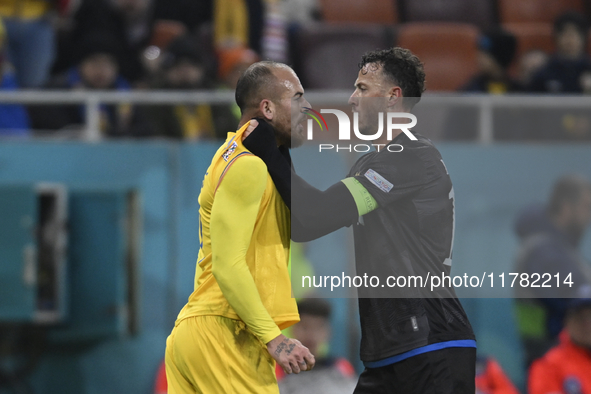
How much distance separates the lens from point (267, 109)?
10.8 ft

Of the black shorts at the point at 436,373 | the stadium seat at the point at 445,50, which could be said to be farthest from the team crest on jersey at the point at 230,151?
the stadium seat at the point at 445,50

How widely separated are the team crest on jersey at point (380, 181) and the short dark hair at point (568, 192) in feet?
11.1

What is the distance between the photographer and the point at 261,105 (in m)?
3.29

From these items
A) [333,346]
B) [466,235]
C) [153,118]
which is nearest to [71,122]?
[153,118]

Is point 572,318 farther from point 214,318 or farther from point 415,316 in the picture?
point 214,318

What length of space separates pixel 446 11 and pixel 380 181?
6.59 meters

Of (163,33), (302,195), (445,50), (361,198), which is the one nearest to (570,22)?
(445,50)

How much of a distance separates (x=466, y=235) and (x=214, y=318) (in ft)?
11.9

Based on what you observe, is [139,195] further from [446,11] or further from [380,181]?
[446,11]

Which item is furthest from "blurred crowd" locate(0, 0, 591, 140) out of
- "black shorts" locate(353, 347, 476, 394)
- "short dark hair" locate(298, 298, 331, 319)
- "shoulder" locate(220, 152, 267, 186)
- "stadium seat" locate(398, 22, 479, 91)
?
"black shorts" locate(353, 347, 476, 394)

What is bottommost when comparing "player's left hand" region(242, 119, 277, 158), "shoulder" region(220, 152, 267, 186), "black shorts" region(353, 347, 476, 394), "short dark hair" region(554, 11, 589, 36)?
"black shorts" region(353, 347, 476, 394)

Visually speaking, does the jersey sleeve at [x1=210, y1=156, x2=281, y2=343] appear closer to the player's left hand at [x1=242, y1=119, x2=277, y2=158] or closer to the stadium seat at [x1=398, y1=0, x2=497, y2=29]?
the player's left hand at [x1=242, y1=119, x2=277, y2=158]

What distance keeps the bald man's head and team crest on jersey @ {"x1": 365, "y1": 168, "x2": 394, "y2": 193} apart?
486mm

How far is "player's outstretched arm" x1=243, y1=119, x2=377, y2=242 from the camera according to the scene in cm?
315
